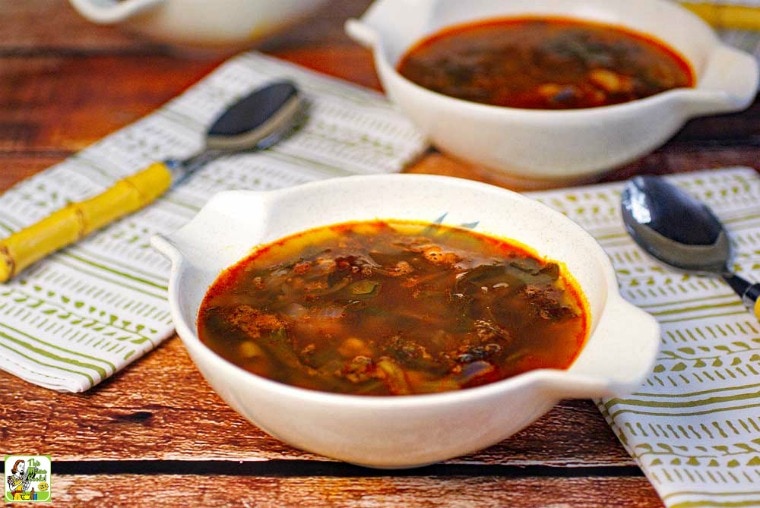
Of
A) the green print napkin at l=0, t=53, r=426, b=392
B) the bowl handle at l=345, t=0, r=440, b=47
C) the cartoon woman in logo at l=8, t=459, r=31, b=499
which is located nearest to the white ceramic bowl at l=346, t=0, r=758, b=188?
the bowl handle at l=345, t=0, r=440, b=47

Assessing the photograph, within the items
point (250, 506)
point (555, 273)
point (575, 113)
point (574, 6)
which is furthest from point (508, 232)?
point (574, 6)

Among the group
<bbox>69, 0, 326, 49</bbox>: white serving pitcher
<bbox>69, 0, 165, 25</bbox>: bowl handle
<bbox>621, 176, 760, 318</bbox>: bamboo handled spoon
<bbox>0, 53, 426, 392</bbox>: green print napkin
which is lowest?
Answer: <bbox>0, 53, 426, 392</bbox>: green print napkin

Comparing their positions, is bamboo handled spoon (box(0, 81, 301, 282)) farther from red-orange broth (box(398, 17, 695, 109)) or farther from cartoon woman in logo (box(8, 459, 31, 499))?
cartoon woman in logo (box(8, 459, 31, 499))

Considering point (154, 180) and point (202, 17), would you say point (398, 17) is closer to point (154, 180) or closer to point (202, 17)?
point (202, 17)

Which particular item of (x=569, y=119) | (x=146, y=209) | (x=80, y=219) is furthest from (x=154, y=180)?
Answer: (x=569, y=119)

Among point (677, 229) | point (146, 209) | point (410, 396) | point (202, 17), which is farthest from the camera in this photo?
point (202, 17)

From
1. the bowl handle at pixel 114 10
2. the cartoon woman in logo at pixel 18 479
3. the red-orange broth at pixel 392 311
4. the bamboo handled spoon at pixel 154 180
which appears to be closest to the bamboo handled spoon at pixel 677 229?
the red-orange broth at pixel 392 311

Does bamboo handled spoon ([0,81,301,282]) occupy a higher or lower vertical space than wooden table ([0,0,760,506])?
higher
